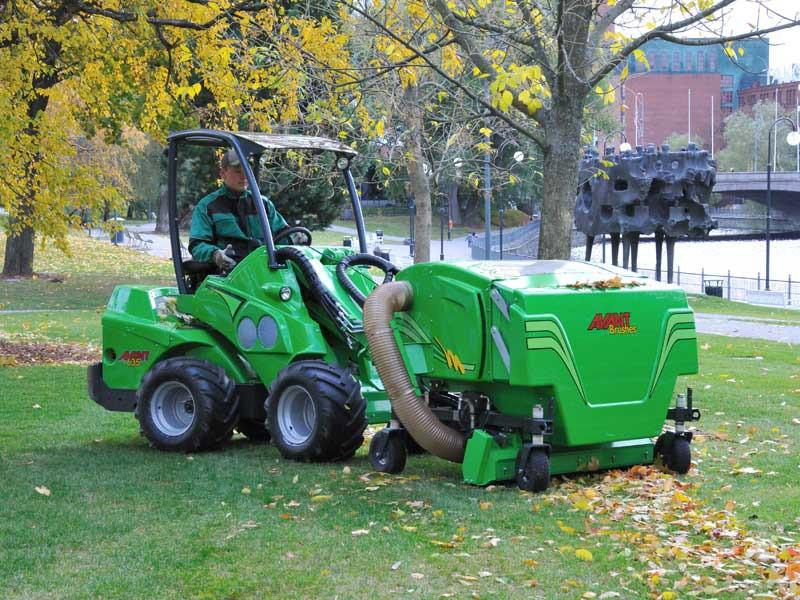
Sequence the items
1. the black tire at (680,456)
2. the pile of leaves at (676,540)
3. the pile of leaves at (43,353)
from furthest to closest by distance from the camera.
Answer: the pile of leaves at (43,353) → the black tire at (680,456) → the pile of leaves at (676,540)

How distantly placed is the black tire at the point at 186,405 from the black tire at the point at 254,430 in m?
0.59

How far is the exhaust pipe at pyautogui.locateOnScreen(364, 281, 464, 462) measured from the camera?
8.49m

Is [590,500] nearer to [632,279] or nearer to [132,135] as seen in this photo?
[632,279]

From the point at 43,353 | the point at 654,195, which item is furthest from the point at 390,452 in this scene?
the point at 654,195

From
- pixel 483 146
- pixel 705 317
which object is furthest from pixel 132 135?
pixel 483 146

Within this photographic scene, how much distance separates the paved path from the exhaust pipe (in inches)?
583

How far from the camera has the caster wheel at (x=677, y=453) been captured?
341 inches

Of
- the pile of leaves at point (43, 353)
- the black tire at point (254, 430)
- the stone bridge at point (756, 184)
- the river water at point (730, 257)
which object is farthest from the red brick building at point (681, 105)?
the black tire at point (254, 430)

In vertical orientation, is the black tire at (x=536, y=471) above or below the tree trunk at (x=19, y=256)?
below

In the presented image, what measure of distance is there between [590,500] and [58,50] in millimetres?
13795

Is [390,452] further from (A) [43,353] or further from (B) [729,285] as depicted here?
(B) [729,285]

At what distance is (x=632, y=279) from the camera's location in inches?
338

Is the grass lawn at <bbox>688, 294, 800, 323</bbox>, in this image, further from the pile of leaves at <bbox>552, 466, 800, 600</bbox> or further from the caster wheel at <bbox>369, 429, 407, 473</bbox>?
the pile of leaves at <bbox>552, 466, 800, 600</bbox>

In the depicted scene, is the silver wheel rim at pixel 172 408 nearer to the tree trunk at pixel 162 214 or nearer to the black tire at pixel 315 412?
the black tire at pixel 315 412
